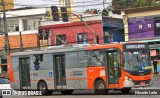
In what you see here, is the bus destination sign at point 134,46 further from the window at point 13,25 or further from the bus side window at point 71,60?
the window at point 13,25

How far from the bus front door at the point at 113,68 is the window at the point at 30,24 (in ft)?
90.2

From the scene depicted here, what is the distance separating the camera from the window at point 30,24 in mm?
50531

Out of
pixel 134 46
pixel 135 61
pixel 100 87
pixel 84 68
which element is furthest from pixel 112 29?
pixel 135 61

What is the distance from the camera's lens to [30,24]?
5097 centimetres

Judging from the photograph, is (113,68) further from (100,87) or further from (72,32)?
(72,32)

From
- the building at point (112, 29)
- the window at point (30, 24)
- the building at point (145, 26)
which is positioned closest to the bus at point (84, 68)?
the building at point (145, 26)

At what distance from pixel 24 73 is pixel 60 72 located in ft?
11.5

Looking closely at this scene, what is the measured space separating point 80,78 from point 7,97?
16.2 feet

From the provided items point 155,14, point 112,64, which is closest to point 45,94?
point 112,64

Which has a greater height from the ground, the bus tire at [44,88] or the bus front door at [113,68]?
the bus front door at [113,68]

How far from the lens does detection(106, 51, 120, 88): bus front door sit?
2362 cm

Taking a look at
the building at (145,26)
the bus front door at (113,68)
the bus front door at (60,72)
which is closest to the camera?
the bus front door at (113,68)

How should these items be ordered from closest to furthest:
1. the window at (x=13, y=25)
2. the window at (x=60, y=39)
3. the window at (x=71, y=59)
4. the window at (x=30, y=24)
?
the window at (x=71, y=59)
the window at (x=60, y=39)
the window at (x=30, y=24)
the window at (x=13, y=25)

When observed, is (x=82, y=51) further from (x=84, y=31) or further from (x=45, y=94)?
(x=84, y=31)
